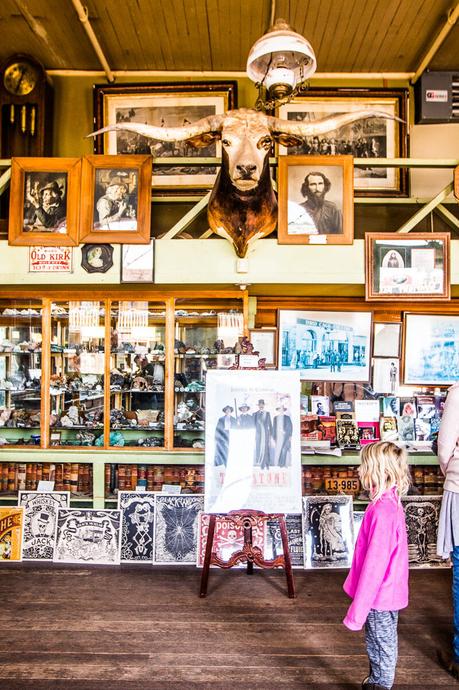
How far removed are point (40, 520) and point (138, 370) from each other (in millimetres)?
1612

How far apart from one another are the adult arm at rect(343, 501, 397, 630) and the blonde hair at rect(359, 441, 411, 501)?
0.09 meters

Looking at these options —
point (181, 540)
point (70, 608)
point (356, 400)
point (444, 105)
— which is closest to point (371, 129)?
point (444, 105)

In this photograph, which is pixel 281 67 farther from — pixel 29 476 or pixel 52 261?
pixel 29 476

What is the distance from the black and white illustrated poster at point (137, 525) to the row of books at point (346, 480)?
147cm

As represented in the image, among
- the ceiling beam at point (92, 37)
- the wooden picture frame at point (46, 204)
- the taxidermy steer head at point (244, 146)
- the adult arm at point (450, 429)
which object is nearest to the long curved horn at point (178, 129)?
the taxidermy steer head at point (244, 146)

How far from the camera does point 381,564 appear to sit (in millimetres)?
2596

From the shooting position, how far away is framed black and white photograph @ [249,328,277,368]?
5852 mm

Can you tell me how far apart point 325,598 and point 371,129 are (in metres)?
5.17

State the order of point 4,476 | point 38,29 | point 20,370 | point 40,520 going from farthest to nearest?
point 38,29 < point 20,370 < point 4,476 < point 40,520

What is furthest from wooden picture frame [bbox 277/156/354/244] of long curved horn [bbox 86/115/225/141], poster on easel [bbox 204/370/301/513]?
poster on easel [bbox 204/370/301/513]

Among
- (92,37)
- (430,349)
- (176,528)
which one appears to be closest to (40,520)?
(176,528)

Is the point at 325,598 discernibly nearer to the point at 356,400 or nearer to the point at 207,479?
the point at 207,479

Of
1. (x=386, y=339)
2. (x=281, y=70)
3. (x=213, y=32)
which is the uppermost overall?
(x=213, y=32)

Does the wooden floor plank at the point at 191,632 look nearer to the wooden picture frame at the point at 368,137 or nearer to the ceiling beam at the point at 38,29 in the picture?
the wooden picture frame at the point at 368,137
